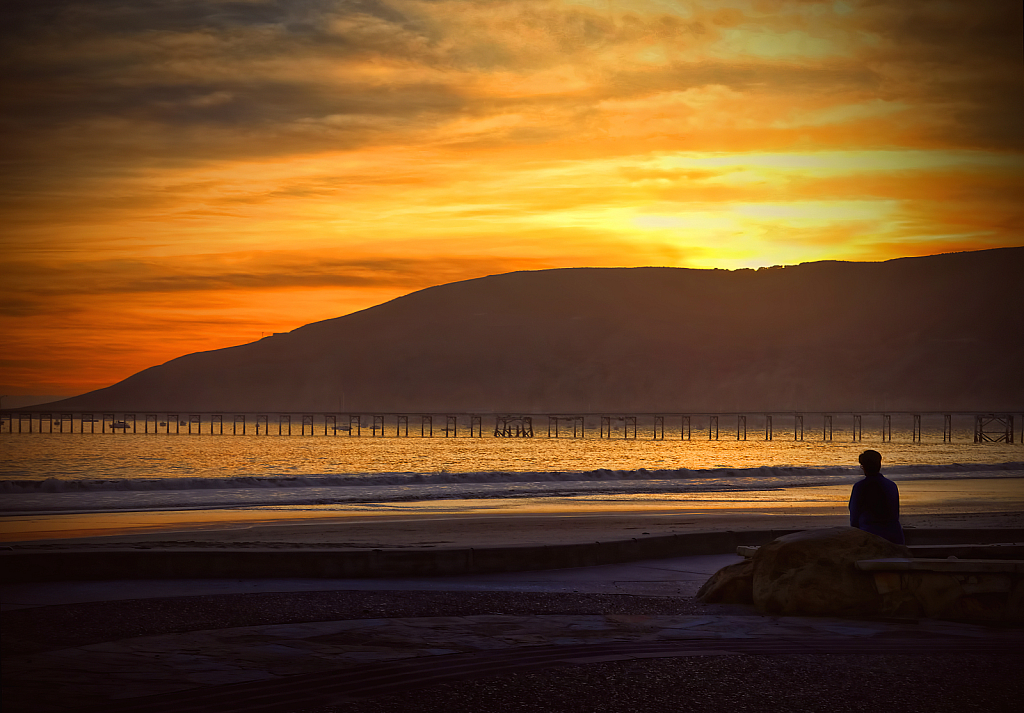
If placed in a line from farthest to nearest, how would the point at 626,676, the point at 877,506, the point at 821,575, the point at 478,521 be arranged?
the point at 478,521, the point at 877,506, the point at 821,575, the point at 626,676

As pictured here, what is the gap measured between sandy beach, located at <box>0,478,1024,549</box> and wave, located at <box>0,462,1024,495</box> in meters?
9.20

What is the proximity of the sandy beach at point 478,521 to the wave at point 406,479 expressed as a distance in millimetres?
9203

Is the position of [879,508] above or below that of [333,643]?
above

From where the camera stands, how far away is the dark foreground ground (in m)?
5.59

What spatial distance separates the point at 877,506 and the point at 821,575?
139 centimetres

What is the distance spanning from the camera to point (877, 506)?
30.8ft

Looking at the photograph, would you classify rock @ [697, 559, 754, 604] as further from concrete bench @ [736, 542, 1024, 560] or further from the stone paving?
the stone paving

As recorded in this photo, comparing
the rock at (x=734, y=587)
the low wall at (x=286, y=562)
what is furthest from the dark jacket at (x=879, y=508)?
the low wall at (x=286, y=562)

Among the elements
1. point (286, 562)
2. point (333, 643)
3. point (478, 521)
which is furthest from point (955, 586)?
point (478, 521)

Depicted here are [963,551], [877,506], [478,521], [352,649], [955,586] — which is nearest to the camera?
[352,649]

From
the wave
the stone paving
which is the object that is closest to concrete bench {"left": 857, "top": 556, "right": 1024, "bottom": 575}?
the stone paving

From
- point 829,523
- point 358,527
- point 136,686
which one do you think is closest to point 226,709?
point 136,686

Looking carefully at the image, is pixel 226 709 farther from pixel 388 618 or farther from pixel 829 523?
pixel 829 523

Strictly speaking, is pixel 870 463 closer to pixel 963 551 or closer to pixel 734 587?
pixel 963 551
